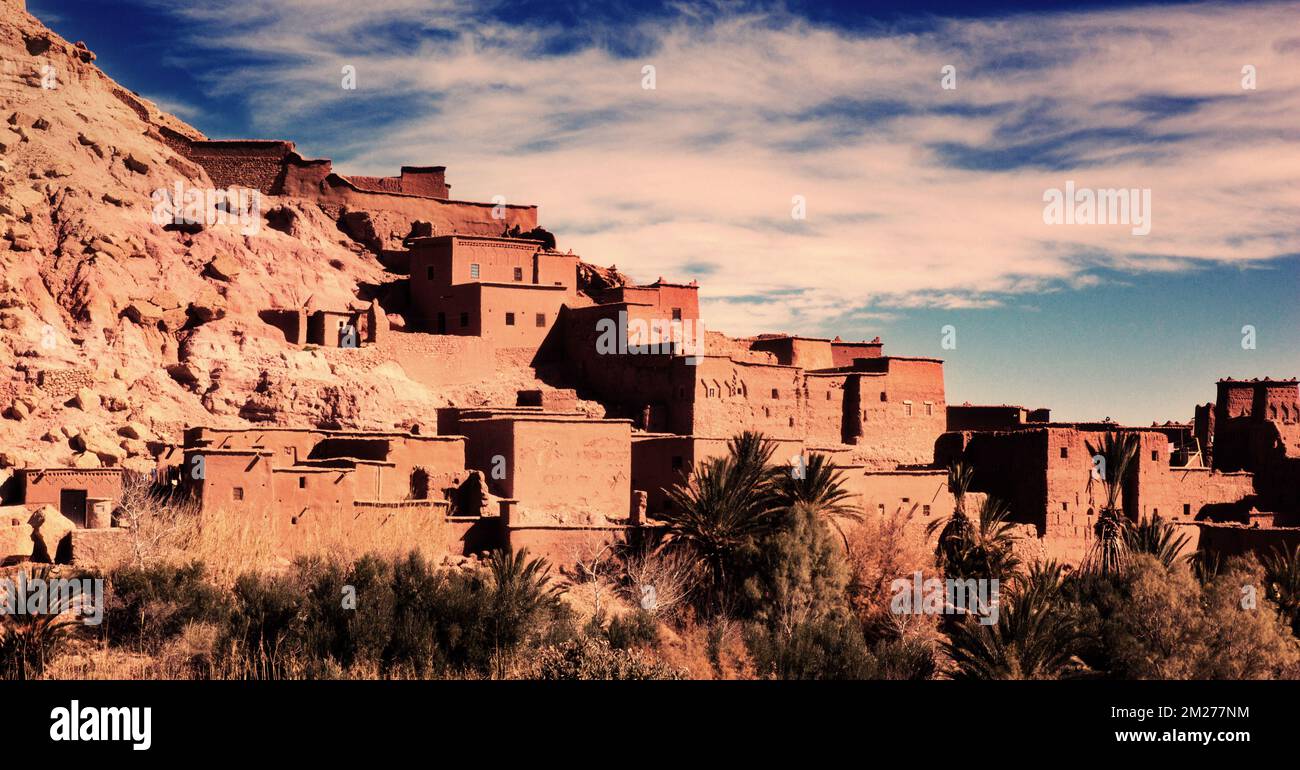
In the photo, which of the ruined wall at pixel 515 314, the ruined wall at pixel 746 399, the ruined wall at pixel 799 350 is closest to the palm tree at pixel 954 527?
the ruined wall at pixel 746 399

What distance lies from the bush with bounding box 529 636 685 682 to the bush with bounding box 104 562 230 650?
17.6ft

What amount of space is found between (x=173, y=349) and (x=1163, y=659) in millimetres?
21677

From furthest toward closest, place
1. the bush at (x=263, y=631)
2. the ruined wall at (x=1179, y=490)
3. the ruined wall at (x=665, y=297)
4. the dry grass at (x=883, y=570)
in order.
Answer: the ruined wall at (x=665, y=297) → the ruined wall at (x=1179, y=490) → the dry grass at (x=883, y=570) → the bush at (x=263, y=631)

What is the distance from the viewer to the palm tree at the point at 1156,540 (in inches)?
1050

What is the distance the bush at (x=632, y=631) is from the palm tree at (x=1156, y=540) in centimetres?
962

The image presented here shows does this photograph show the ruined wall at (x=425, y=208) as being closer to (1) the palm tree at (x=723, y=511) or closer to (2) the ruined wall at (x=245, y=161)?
(2) the ruined wall at (x=245, y=161)

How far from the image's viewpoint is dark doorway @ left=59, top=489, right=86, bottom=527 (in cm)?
2545

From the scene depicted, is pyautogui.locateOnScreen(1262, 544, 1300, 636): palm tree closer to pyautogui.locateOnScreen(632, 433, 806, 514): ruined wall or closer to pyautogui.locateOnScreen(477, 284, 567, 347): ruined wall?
pyautogui.locateOnScreen(632, 433, 806, 514): ruined wall

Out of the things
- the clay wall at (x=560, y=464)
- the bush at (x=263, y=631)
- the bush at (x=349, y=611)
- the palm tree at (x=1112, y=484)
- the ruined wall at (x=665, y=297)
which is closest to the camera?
the bush at (x=263, y=631)

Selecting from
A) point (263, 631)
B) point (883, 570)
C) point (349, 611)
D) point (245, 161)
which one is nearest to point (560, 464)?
point (883, 570)

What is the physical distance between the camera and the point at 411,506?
24500mm

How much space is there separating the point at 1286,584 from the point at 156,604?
59.4 feet
